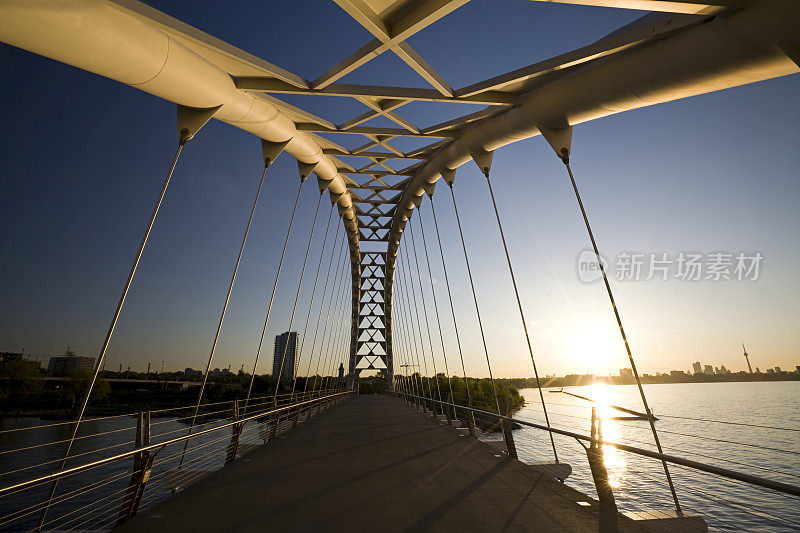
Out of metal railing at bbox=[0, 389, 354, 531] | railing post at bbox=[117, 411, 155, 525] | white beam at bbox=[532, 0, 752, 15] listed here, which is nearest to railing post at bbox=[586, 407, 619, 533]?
metal railing at bbox=[0, 389, 354, 531]

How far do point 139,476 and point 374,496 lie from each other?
2680mm

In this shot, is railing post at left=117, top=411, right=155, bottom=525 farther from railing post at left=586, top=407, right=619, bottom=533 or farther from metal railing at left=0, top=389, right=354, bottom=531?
railing post at left=586, top=407, right=619, bottom=533

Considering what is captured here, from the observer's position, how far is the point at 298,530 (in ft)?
13.0

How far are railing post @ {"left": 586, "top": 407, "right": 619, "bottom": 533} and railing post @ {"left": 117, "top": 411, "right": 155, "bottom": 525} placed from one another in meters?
4.86

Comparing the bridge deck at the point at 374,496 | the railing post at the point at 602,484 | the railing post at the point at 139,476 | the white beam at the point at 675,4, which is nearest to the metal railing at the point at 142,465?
the railing post at the point at 139,476

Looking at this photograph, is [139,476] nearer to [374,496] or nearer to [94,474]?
[374,496]

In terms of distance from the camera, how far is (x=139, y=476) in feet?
14.5

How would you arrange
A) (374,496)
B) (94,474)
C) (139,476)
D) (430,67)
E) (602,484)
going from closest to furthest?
(139,476) → (602,484) → (374,496) → (430,67) → (94,474)

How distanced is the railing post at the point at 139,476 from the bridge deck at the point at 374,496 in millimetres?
133

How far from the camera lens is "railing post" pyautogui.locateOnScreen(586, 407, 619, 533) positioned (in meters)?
4.19

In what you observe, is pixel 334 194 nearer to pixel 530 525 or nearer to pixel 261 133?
pixel 261 133

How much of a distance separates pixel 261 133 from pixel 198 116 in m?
2.62

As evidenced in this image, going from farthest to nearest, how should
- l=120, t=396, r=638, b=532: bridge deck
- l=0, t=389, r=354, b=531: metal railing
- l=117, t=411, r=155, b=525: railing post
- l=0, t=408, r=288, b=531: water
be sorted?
l=0, t=408, r=288, b=531: water
l=117, t=411, r=155, b=525: railing post
l=120, t=396, r=638, b=532: bridge deck
l=0, t=389, r=354, b=531: metal railing

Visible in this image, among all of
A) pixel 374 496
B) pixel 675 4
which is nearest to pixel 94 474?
pixel 374 496
